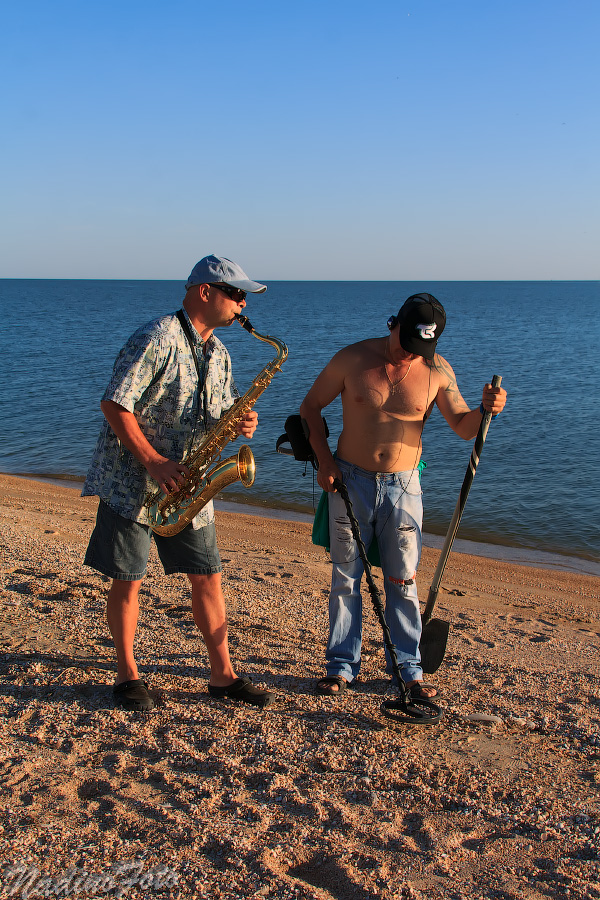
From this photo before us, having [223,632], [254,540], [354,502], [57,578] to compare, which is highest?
[354,502]

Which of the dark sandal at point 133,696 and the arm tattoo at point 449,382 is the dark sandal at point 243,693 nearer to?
the dark sandal at point 133,696

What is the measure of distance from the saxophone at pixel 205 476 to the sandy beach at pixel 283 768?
1.01 meters

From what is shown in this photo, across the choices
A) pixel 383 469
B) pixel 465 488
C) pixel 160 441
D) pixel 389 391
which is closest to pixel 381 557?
pixel 383 469

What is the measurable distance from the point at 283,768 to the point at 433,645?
1382mm

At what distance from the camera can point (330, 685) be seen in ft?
13.2

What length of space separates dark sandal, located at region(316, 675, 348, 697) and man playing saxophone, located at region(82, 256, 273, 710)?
32cm

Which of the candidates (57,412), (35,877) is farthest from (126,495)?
(57,412)

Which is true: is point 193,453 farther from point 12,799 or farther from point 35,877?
point 35,877

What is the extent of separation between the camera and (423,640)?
14.1 ft

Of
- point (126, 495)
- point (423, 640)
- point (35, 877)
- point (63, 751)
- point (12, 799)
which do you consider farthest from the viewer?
point (423, 640)

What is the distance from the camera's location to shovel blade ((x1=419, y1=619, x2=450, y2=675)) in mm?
4266

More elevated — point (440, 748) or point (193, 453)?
point (193, 453)

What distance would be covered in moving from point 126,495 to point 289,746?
1454 millimetres

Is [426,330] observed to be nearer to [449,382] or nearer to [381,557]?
[449,382]
